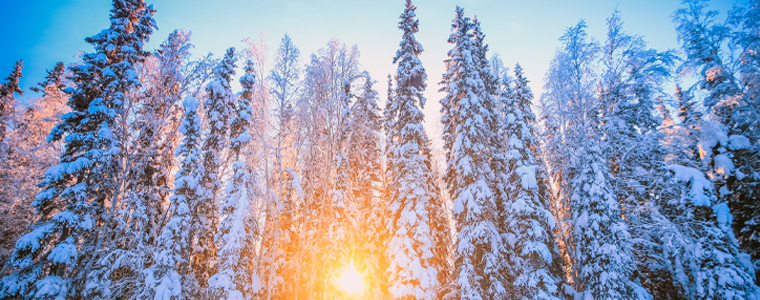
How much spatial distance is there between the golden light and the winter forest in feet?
0.35

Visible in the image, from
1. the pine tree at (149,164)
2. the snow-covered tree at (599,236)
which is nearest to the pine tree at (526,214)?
the snow-covered tree at (599,236)

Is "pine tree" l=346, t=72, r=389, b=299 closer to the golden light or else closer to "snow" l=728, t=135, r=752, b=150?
the golden light

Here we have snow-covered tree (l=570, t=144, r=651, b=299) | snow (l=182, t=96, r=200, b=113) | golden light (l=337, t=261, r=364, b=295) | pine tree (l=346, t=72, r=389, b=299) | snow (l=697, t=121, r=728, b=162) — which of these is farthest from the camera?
pine tree (l=346, t=72, r=389, b=299)

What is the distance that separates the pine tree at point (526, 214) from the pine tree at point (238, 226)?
40.1 feet

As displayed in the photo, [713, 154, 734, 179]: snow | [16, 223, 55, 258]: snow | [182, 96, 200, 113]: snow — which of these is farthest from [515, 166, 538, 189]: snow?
[16, 223, 55, 258]: snow

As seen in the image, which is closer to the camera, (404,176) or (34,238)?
(34,238)

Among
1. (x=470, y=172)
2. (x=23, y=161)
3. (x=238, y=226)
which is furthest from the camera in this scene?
(x=23, y=161)

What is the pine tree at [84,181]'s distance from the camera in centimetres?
1049

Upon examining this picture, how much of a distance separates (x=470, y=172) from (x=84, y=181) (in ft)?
57.0

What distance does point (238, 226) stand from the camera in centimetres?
1275

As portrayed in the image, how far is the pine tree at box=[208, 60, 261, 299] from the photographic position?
40.0 feet

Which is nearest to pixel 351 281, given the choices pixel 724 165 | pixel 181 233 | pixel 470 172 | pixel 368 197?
pixel 368 197

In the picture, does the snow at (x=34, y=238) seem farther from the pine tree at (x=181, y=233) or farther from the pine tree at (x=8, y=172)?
the pine tree at (x=8, y=172)

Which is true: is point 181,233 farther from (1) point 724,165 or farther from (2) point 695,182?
(1) point 724,165
